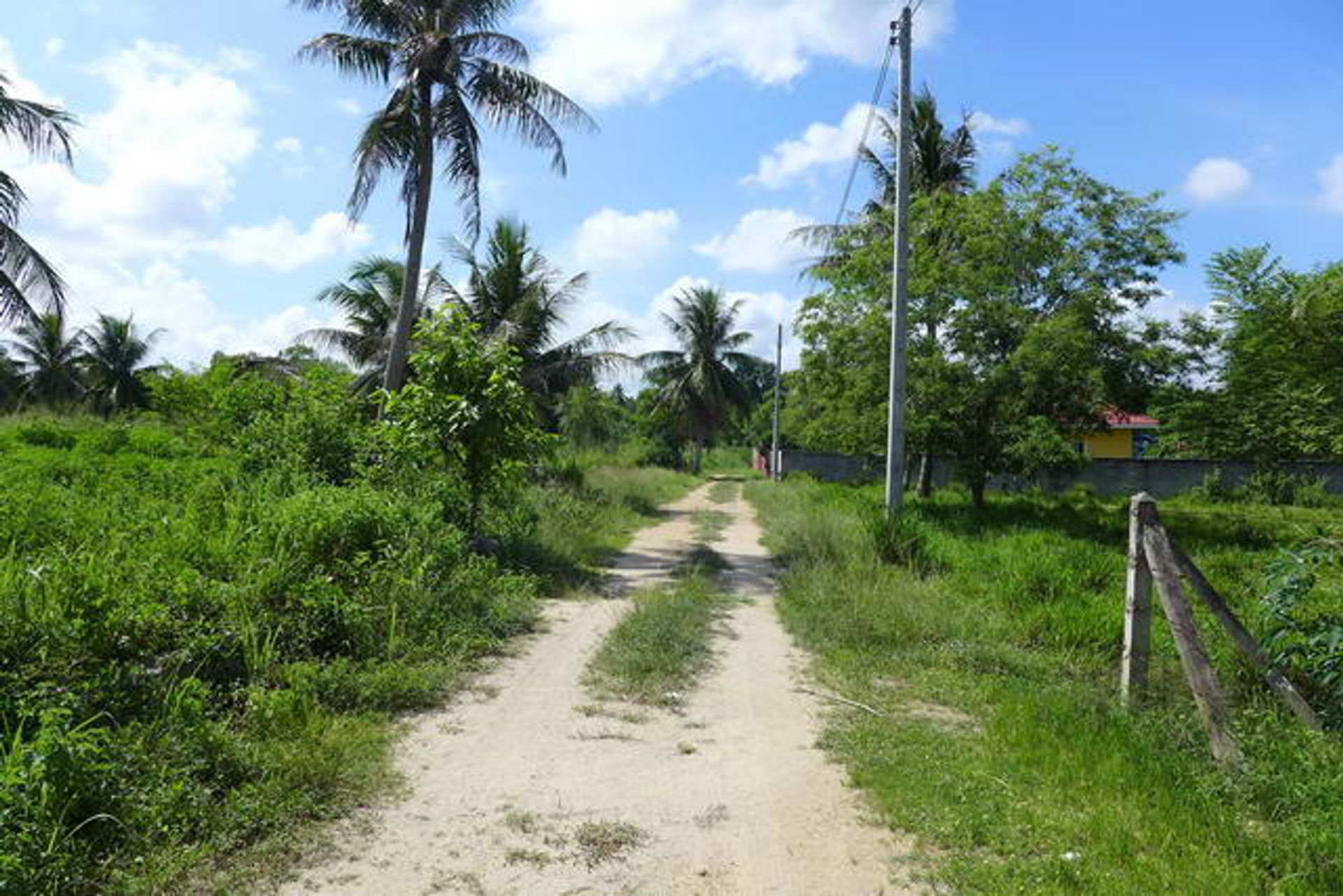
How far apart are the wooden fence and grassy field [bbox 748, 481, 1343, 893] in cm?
17

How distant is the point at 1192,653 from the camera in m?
4.35

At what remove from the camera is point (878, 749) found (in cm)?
454

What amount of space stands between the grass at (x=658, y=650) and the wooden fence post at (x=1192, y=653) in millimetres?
2992

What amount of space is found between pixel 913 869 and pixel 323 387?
11.2 m

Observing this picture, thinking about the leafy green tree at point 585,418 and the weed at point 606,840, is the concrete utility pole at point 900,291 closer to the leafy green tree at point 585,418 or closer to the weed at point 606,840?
the weed at point 606,840

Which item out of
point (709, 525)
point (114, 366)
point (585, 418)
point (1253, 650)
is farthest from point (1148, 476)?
point (114, 366)

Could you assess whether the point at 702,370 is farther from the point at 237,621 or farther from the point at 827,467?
the point at 237,621

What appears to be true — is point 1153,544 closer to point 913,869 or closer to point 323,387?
point 913,869

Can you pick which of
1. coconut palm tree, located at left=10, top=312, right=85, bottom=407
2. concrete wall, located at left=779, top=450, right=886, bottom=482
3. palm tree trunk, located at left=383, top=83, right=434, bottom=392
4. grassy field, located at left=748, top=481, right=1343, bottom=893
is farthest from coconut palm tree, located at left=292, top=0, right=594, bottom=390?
coconut palm tree, located at left=10, top=312, right=85, bottom=407

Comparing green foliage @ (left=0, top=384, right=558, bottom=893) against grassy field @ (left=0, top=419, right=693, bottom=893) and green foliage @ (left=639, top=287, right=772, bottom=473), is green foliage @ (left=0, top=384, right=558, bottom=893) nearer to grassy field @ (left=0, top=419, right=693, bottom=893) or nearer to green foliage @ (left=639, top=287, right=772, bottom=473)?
grassy field @ (left=0, top=419, right=693, bottom=893)

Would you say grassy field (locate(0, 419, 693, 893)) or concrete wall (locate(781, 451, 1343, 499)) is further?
concrete wall (locate(781, 451, 1343, 499))

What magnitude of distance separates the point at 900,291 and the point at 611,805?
28.8 feet

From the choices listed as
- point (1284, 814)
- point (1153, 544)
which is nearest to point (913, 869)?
point (1284, 814)

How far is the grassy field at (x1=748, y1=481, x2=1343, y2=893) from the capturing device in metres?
3.24
